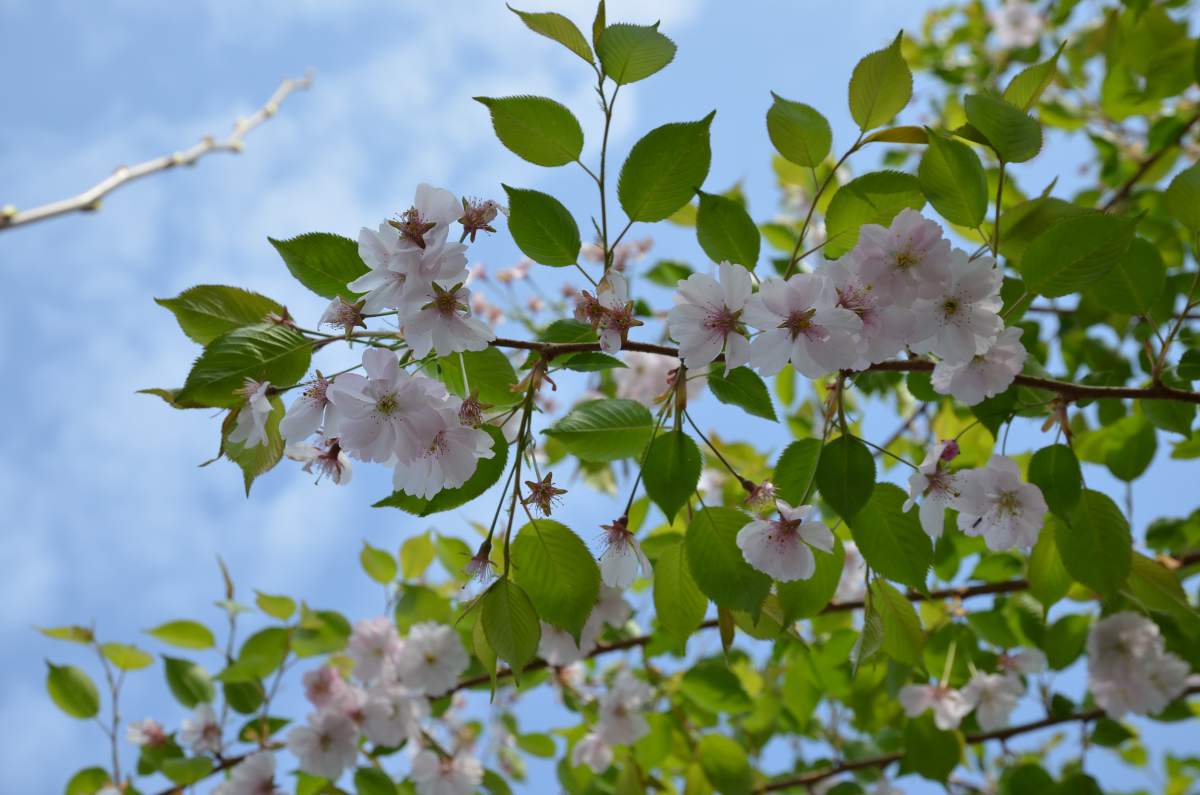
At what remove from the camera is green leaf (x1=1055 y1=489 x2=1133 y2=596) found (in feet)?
3.13

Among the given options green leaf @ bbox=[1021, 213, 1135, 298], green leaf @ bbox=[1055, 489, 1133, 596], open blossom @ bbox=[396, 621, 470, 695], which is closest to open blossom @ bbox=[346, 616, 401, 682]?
open blossom @ bbox=[396, 621, 470, 695]

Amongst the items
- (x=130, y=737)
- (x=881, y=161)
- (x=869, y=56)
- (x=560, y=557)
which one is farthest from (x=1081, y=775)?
(x=881, y=161)

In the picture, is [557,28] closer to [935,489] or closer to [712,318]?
[712,318]

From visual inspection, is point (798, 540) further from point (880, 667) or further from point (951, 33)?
point (951, 33)

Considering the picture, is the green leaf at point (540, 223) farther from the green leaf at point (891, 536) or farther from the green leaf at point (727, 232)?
the green leaf at point (891, 536)

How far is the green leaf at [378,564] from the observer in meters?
1.89

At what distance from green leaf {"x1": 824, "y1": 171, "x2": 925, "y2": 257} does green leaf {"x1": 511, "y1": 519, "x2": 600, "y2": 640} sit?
44 cm

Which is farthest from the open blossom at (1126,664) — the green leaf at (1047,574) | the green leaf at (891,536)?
the green leaf at (891,536)

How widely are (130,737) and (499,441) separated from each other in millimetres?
1620

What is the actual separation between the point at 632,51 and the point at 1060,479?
0.63 m

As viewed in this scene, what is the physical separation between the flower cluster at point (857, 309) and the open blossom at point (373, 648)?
1.31m

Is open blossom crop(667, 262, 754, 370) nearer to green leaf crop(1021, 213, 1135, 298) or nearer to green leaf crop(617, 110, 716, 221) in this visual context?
green leaf crop(617, 110, 716, 221)

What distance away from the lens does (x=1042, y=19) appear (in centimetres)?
346

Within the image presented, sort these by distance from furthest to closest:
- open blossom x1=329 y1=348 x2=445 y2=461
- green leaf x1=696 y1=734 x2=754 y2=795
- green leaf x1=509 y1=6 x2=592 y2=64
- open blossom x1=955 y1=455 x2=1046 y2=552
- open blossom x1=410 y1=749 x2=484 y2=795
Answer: open blossom x1=410 y1=749 x2=484 y2=795, green leaf x1=696 y1=734 x2=754 y2=795, open blossom x1=955 y1=455 x2=1046 y2=552, green leaf x1=509 y1=6 x2=592 y2=64, open blossom x1=329 y1=348 x2=445 y2=461
